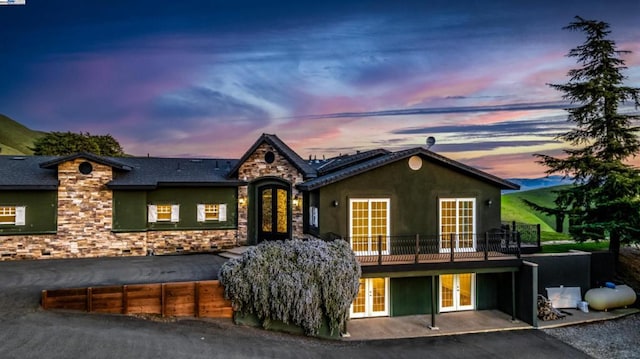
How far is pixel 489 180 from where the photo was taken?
13.4 metres

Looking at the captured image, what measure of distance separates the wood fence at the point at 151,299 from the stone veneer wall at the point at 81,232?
19.8ft

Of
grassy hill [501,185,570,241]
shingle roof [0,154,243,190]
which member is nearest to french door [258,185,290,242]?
shingle roof [0,154,243,190]

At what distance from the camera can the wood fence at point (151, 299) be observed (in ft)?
31.8

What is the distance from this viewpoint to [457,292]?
1344 centimetres

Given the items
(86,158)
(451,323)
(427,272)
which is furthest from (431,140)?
(86,158)

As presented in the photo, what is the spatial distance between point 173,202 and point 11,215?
5.90 m

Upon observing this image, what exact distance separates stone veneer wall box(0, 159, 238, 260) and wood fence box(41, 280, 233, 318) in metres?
6.03

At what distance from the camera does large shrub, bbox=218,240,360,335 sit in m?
10.1

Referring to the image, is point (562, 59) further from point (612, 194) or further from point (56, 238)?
point (56, 238)

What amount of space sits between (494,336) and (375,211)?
518cm

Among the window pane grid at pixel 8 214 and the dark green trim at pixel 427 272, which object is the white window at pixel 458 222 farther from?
the window pane grid at pixel 8 214

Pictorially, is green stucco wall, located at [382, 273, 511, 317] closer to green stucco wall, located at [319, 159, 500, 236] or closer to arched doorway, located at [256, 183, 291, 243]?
green stucco wall, located at [319, 159, 500, 236]

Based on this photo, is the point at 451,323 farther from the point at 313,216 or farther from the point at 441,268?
the point at 313,216

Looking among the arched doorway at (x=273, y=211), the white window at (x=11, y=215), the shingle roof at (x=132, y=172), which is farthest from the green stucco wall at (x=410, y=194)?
the white window at (x=11, y=215)
